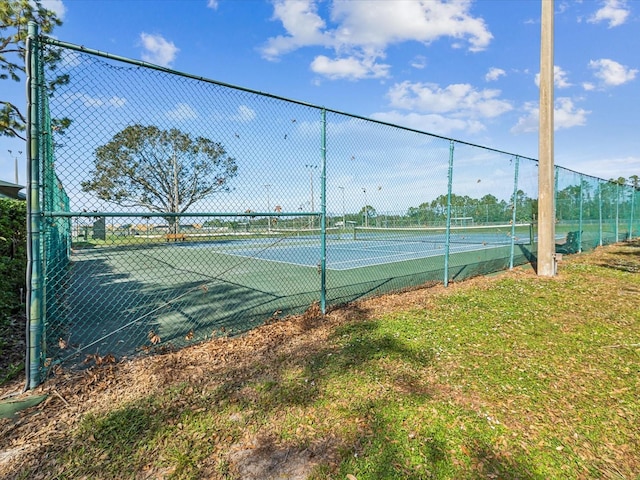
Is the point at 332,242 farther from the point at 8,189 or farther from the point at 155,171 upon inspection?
the point at 8,189

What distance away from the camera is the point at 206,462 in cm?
205

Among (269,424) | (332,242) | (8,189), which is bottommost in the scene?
(269,424)

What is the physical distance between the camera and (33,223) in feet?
8.73

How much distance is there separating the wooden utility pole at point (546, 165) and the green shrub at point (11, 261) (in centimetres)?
980

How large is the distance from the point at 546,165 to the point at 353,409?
792cm

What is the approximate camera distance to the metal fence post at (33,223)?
2611 millimetres

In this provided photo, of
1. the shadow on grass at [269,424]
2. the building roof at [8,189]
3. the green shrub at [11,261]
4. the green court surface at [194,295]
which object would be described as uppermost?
the building roof at [8,189]

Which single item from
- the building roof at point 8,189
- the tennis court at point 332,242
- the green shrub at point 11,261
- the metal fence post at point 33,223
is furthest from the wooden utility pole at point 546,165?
the building roof at point 8,189

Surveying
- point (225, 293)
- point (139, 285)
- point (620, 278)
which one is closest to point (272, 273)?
point (225, 293)

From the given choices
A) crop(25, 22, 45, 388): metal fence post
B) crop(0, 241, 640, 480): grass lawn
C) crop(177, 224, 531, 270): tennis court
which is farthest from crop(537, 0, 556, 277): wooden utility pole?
crop(25, 22, 45, 388): metal fence post

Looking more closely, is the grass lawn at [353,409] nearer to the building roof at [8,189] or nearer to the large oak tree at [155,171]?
the large oak tree at [155,171]

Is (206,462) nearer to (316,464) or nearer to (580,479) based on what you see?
(316,464)

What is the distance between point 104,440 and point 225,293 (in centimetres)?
416

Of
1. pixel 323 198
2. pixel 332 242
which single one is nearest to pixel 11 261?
pixel 323 198
